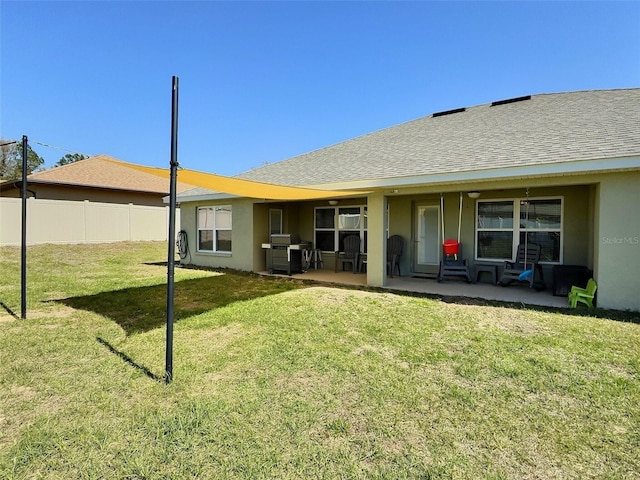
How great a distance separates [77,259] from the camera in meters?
14.6

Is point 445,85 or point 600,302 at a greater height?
point 445,85

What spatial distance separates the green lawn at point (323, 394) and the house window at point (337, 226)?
551 cm

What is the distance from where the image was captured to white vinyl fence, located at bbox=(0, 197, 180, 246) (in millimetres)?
17094

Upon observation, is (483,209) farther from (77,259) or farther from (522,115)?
(77,259)

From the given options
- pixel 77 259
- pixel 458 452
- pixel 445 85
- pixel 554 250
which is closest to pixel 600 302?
pixel 554 250

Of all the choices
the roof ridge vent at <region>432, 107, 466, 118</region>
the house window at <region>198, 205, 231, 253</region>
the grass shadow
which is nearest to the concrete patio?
the grass shadow

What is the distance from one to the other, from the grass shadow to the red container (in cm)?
428

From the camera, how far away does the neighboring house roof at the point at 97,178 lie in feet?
67.5

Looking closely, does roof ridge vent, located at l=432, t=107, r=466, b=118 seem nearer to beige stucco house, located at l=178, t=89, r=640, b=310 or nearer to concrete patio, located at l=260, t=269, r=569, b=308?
beige stucco house, located at l=178, t=89, r=640, b=310

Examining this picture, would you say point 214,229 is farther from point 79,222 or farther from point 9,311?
point 79,222

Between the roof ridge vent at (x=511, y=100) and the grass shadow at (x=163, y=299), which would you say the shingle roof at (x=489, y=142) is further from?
the grass shadow at (x=163, y=299)

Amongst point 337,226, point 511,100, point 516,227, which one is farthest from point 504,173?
point 511,100

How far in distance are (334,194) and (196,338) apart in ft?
17.7

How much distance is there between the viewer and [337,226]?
477 inches
